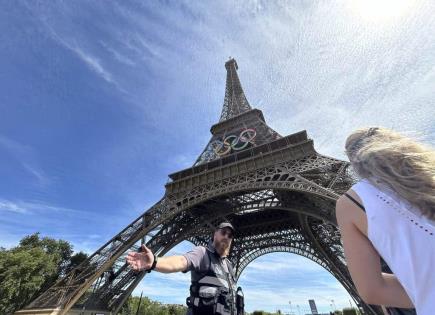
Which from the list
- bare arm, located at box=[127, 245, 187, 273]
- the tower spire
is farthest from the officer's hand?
the tower spire

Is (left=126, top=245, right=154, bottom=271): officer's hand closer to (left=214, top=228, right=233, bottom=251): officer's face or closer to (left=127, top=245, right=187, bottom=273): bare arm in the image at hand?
(left=127, top=245, right=187, bottom=273): bare arm

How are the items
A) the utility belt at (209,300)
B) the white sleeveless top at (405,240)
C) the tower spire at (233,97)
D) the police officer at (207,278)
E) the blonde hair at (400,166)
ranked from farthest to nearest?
the tower spire at (233,97) < the utility belt at (209,300) < the police officer at (207,278) < the blonde hair at (400,166) < the white sleeveless top at (405,240)

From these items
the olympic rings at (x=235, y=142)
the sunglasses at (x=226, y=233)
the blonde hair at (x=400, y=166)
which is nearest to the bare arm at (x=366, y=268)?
the blonde hair at (x=400, y=166)

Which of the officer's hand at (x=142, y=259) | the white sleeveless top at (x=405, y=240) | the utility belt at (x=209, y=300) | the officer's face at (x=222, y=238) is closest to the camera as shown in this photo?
the white sleeveless top at (x=405, y=240)

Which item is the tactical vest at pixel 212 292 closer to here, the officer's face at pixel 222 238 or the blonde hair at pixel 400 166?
the officer's face at pixel 222 238

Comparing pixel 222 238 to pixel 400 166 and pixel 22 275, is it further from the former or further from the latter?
pixel 22 275
